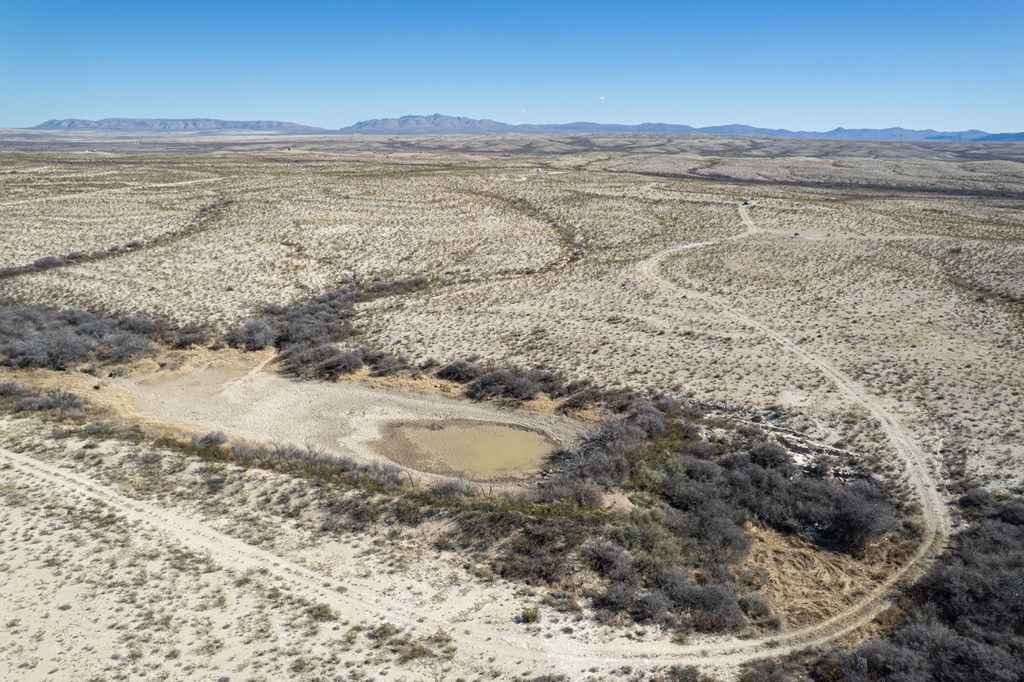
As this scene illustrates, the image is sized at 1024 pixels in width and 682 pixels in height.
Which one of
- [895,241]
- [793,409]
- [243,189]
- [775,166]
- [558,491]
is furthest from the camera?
[775,166]

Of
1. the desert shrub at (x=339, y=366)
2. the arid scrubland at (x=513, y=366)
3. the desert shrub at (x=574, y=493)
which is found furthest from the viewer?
the desert shrub at (x=339, y=366)

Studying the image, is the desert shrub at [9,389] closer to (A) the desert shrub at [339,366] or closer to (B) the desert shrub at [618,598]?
(A) the desert shrub at [339,366]

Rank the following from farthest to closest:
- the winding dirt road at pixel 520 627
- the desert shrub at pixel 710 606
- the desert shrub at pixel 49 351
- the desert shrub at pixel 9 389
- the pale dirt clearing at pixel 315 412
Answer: the desert shrub at pixel 49 351, the desert shrub at pixel 9 389, the pale dirt clearing at pixel 315 412, the desert shrub at pixel 710 606, the winding dirt road at pixel 520 627

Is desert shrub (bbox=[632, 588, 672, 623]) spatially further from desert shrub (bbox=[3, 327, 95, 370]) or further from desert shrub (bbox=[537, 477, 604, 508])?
desert shrub (bbox=[3, 327, 95, 370])

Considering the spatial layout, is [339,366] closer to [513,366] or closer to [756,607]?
[513,366]

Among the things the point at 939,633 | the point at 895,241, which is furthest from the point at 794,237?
the point at 939,633

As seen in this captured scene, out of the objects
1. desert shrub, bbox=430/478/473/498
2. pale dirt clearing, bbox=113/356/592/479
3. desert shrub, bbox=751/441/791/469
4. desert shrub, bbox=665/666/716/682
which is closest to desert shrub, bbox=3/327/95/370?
pale dirt clearing, bbox=113/356/592/479

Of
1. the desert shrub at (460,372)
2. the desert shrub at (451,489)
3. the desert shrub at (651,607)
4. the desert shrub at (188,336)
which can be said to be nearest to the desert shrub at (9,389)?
the desert shrub at (188,336)

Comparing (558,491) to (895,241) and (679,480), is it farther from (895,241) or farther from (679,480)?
(895,241)
